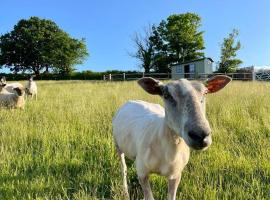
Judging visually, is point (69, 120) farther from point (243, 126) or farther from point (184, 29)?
point (184, 29)

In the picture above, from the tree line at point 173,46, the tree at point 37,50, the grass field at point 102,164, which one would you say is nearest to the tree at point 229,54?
the tree line at point 173,46

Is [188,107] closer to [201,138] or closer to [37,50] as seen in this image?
[201,138]

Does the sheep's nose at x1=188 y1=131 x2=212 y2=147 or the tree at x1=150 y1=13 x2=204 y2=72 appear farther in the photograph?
the tree at x1=150 y1=13 x2=204 y2=72

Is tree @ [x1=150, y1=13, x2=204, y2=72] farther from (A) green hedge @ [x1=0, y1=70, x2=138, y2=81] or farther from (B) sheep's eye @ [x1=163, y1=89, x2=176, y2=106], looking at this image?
(B) sheep's eye @ [x1=163, y1=89, x2=176, y2=106]

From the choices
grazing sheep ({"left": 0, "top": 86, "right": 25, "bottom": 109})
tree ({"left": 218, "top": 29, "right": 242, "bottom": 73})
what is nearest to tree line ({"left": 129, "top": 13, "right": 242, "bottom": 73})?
tree ({"left": 218, "top": 29, "right": 242, "bottom": 73})

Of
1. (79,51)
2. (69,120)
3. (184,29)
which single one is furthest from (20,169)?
(79,51)

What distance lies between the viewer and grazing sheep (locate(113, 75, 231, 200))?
3027 millimetres

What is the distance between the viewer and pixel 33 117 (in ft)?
32.0

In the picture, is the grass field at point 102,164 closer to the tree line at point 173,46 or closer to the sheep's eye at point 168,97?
the sheep's eye at point 168,97

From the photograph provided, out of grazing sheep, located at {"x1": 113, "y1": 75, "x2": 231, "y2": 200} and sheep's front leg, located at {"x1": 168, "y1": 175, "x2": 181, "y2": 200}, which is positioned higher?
grazing sheep, located at {"x1": 113, "y1": 75, "x2": 231, "y2": 200}

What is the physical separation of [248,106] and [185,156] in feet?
19.6

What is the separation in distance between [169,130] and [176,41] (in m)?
66.0

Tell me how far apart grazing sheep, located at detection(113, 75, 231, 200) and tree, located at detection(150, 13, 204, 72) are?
61513 mm

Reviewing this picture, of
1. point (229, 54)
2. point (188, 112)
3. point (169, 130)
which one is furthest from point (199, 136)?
point (229, 54)
